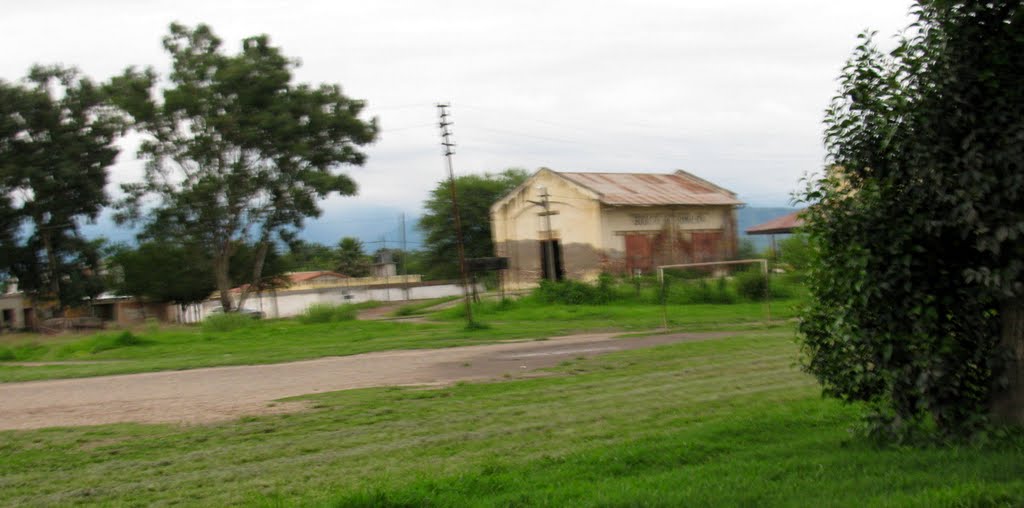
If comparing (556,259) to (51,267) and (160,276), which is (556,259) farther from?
(51,267)

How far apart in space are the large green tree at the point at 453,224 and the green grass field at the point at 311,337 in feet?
95.4

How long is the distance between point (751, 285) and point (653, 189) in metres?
15.3

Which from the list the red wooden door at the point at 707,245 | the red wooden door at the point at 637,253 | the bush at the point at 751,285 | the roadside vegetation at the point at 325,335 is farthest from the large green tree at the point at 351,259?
the bush at the point at 751,285

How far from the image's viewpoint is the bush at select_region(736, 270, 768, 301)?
108 ft

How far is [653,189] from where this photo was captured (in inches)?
1889

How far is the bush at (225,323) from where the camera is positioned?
3359 centimetres

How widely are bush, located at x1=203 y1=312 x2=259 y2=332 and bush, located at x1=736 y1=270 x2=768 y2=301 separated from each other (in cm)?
1802

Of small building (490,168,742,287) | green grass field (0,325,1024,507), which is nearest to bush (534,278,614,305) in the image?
small building (490,168,742,287)

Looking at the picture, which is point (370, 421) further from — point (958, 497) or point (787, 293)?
point (787, 293)

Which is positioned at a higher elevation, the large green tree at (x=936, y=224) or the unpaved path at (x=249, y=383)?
the large green tree at (x=936, y=224)

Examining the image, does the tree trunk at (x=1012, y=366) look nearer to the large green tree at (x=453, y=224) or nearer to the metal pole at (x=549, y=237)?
the metal pole at (x=549, y=237)

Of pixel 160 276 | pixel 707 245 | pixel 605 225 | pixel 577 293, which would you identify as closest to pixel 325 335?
pixel 577 293

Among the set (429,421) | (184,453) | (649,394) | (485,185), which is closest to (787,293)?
(649,394)

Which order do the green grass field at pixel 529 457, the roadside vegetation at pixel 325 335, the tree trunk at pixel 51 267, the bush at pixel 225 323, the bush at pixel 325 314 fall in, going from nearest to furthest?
the green grass field at pixel 529 457, the roadside vegetation at pixel 325 335, the bush at pixel 225 323, the bush at pixel 325 314, the tree trunk at pixel 51 267
